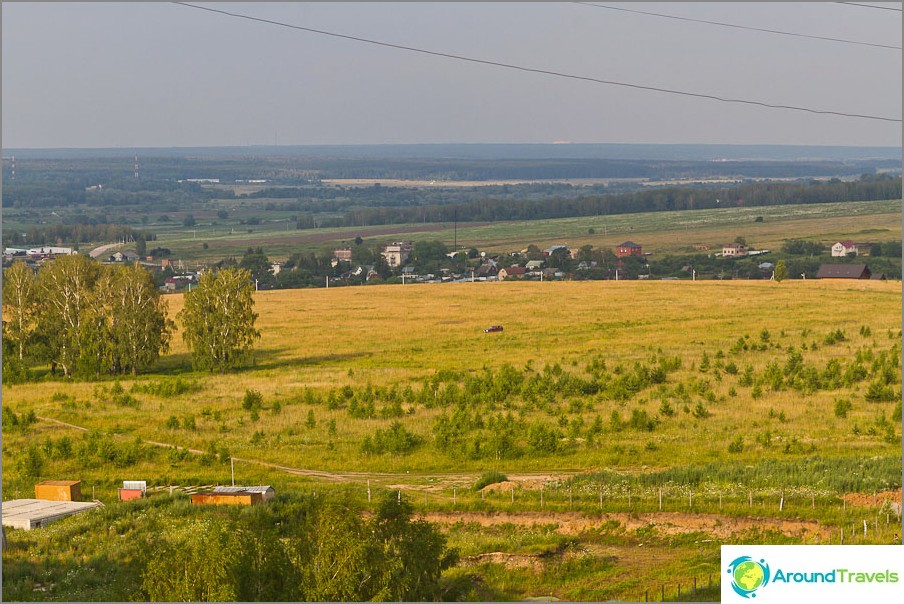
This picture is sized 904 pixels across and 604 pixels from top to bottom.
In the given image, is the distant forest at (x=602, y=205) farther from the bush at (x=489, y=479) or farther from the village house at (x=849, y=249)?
the bush at (x=489, y=479)

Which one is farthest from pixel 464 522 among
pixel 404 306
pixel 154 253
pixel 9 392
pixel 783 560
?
pixel 154 253

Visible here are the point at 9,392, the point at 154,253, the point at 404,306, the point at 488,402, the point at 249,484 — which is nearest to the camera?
the point at 249,484

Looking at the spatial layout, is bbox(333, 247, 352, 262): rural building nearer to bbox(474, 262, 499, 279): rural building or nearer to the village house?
bbox(474, 262, 499, 279): rural building

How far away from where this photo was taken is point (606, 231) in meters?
156

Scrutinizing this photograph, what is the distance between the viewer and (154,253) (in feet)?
418

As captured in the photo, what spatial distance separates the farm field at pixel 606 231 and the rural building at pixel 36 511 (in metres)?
99.7

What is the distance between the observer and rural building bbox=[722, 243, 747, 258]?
11082 centimetres

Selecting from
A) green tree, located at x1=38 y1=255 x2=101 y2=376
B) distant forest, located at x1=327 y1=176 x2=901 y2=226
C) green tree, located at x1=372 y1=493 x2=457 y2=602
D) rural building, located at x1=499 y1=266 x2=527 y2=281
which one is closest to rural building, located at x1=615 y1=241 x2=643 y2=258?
rural building, located at x1=499 y1=266 x2=527 y2=281

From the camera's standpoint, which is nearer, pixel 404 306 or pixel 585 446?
pixel 585 446

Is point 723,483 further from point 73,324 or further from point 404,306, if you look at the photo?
point 404,306

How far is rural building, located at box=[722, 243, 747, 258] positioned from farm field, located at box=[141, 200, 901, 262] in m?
3.78

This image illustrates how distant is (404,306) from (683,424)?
133 ft

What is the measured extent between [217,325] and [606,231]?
4469 inches

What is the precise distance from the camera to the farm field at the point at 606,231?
131500 millimetres
